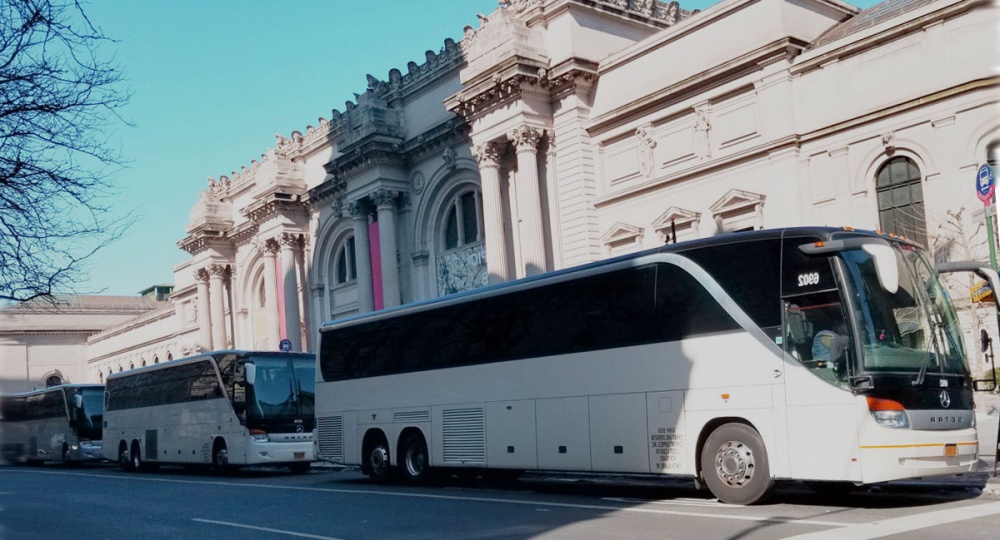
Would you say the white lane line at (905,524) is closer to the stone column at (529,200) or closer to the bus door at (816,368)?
the bus door at (816,368)

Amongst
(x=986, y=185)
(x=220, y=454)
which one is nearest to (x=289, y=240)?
(x=220, y=454)

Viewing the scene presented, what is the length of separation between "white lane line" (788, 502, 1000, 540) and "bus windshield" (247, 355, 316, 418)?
653 inches

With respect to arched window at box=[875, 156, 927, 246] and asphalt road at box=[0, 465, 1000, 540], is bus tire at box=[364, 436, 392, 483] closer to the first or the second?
asphalt road at box=[0, 465, 1000, 540]

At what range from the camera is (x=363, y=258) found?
4328 centimetres

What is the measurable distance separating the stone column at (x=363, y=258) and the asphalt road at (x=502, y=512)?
912 inches

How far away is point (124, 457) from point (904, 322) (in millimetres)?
26376

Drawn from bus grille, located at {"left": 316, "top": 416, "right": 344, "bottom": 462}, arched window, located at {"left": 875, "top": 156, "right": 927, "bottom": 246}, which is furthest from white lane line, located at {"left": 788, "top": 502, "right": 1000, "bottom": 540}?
arched window, located at {"left": 875, "top": 156, "right": 927, "bottom": 246}

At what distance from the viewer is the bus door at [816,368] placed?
38.4ft

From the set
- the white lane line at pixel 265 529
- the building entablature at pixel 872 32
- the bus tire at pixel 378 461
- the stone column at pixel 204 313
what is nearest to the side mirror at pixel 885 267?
the white lane line at pixel 265 529

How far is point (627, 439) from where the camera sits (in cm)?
1441

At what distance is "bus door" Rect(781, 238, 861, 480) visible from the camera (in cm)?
1170

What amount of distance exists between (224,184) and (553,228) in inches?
1224

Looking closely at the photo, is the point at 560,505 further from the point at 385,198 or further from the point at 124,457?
the point at 385,198

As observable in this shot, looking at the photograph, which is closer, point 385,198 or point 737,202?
point 737,202
